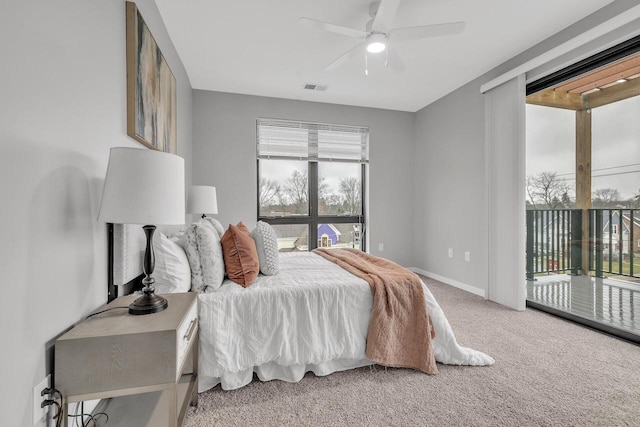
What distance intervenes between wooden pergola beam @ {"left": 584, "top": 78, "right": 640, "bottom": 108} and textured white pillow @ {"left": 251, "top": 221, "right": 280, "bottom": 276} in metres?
2.99

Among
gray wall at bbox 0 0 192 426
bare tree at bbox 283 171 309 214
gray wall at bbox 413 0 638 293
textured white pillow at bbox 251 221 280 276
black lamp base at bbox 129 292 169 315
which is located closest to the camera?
gray wall at bbox 0 0 192 426

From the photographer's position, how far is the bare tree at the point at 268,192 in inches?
169

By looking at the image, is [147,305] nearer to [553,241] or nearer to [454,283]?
[553,241]

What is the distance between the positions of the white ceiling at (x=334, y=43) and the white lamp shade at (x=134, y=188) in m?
1.76

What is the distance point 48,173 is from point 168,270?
76 cm

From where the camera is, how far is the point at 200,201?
118 inches

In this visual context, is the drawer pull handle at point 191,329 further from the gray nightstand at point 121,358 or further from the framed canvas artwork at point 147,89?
the framed canvas artwork at point 147,89

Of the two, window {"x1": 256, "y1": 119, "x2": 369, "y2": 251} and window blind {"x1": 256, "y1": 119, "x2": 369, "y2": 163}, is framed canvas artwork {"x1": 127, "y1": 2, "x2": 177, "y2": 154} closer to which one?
window blind {"x1": 256, "y1": 119, "x2": 369, "y2": 163}

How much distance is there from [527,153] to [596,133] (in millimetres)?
588

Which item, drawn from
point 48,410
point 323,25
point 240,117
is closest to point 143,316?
point 48,410

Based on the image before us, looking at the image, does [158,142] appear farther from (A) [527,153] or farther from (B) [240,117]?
(A) [527,153]

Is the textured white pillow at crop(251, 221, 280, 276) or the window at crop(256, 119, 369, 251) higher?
the window at crop(256, 119, 369, 251)

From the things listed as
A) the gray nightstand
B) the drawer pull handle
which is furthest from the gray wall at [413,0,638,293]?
the gray nightstand

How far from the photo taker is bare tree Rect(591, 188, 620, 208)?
2.42 meters
